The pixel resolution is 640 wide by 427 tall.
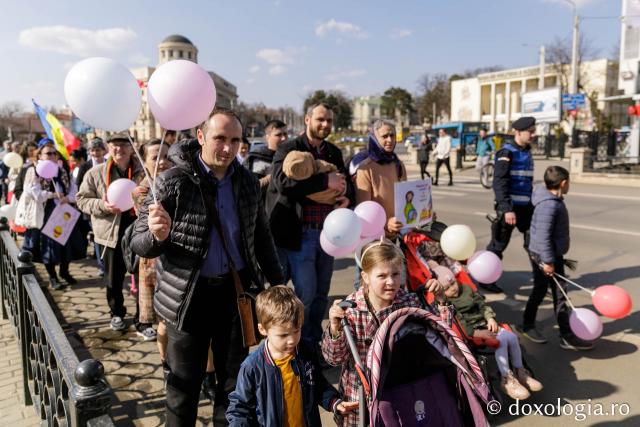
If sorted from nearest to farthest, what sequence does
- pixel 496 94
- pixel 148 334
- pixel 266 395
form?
1. pixel 266 395
2. pixel 148 334
3. pixel 496 94

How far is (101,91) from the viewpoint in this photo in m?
2.36

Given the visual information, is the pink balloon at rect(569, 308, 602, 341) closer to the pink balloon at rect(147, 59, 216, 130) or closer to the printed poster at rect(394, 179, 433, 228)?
the printed poster at rect(394, 179, 433, 228)

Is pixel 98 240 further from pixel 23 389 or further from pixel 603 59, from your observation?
pixel 603 59

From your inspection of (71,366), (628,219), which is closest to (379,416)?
(71,366)

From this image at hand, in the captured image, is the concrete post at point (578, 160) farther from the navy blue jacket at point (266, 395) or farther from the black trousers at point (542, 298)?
the navy blue jacket at point (266, 395)

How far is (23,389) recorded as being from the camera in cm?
378

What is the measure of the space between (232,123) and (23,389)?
298cm

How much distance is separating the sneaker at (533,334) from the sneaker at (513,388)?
1137 mm

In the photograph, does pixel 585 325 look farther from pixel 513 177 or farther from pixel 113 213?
pixel 113 213

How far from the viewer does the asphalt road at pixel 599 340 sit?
317 cm

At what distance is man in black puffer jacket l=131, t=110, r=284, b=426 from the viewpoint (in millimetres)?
2338

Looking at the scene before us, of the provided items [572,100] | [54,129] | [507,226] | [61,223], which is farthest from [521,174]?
[572,100]

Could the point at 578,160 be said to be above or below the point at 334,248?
above

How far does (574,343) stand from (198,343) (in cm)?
325
